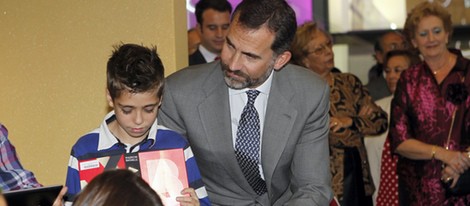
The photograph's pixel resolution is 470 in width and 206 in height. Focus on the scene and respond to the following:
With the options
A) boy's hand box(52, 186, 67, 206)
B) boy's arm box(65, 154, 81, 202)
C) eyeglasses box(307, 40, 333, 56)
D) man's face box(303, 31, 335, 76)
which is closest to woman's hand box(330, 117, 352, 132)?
man's face box(303, 31, 335, 76)

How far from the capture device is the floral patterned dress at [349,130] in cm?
678

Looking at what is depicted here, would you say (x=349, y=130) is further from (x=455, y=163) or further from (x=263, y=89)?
(x=263, y=89)

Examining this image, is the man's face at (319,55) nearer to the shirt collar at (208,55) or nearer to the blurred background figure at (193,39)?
the shirt collar at (208,55)

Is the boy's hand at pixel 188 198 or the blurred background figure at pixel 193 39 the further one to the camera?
the blurred background figure at pixel 193 39

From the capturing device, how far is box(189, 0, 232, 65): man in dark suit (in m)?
7.63

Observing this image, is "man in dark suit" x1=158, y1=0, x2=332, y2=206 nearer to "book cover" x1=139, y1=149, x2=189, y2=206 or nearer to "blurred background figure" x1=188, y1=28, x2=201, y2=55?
"book cover" x1=139, y1=149, x2=189, y2=206

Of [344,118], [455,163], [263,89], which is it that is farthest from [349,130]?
[263,89]

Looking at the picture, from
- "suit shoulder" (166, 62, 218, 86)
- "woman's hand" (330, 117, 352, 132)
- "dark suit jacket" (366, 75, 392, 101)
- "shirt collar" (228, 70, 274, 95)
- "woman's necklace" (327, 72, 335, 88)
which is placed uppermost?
"suit shoulder" (166, 62, 218, 86)

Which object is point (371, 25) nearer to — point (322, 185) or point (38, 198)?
point (322, 185)

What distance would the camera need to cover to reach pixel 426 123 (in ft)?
20.7

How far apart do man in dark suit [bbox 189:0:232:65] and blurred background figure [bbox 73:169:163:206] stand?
477 cm

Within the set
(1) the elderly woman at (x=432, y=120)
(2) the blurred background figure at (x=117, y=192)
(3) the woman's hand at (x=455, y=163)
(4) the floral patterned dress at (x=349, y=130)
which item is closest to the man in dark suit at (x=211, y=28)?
(4) the floral patterned dress at (x=349, y=130)

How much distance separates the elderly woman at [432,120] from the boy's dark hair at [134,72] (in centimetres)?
240

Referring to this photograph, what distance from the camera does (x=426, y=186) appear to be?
638 centimetres
